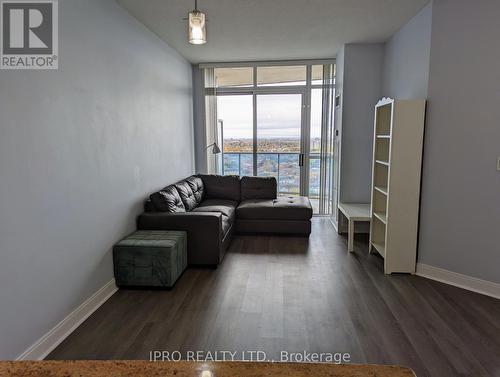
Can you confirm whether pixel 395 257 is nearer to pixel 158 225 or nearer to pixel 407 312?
pixel 407 312

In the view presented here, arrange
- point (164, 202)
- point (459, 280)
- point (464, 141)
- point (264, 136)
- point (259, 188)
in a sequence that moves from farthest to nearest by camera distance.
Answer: point (264, 136) < point (259, 188) < point (164, 202) < point (459, 280) < point (464, 141)

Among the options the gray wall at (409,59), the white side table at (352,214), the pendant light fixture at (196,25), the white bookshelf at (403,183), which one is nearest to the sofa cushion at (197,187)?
the white side table at (352,214)

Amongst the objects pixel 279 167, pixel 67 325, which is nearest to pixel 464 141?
pixel 279 167

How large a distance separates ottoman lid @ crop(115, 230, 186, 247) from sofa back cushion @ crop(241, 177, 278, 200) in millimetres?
2124

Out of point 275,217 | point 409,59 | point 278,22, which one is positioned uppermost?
point 278,22

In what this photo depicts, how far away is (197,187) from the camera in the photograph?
5281 mm

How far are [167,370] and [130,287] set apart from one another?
2.68 m

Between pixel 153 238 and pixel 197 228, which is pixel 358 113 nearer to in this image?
pixel 197 228

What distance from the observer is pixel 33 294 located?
86.0 inches

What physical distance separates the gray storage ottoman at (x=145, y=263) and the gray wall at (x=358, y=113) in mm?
2966

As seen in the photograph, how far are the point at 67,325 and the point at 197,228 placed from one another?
1.50 metres

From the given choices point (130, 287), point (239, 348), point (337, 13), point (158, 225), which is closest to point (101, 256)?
point (130, 287)

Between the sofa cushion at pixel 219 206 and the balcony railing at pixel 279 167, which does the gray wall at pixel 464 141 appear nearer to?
the sofa cushion at pixel 219 206

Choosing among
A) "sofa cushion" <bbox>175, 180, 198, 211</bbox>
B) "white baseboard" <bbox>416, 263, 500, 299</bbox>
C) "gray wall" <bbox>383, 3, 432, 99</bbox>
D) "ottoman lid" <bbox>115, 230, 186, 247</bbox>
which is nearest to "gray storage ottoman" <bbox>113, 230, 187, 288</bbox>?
"ottoman lid" <bbox>115, 230, 186, 247</bbox>
